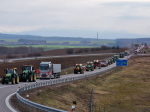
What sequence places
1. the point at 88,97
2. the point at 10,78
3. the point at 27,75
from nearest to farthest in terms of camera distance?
the point at 10,78 → the point at 88,97 → the point at 27,75

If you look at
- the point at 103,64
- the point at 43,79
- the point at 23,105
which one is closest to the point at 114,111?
the point at 23,105

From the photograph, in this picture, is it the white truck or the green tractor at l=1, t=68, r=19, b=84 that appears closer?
the green tractor at l=1, t=68, r=19, b=84

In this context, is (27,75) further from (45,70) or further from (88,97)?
(88,97)

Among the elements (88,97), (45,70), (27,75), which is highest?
(45,70)

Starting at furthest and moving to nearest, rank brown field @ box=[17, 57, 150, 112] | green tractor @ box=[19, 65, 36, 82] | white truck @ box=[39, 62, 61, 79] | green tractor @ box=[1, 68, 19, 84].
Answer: white truck @ box=[39, 62, 61, 79], green tractor @ box=[19, 65, 36, 82], green tractor @ box=[1, 68, 19, 84], brown field @ box=[17, 57, 150, 112]

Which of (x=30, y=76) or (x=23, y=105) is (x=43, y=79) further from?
(x=23, y=105)

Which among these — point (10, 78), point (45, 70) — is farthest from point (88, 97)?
point (45, 70)

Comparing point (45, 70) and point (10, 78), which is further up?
point (45, 70)

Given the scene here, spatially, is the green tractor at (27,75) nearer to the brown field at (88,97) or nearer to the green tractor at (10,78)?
the green tractor at (10,78)

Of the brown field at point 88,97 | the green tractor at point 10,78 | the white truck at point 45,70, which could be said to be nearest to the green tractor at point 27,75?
the green tractor at point 10,78

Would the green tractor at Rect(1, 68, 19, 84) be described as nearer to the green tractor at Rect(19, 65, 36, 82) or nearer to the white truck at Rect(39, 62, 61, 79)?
the green tractor at Rect(19, 65, 36, 82)

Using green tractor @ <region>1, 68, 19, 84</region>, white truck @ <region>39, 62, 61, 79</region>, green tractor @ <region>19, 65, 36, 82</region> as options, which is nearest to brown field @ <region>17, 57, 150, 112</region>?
green tractor @ <region>19, 65, 36, 82</region>

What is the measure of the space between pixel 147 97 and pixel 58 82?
1352cm

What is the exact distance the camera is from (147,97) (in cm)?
4153
